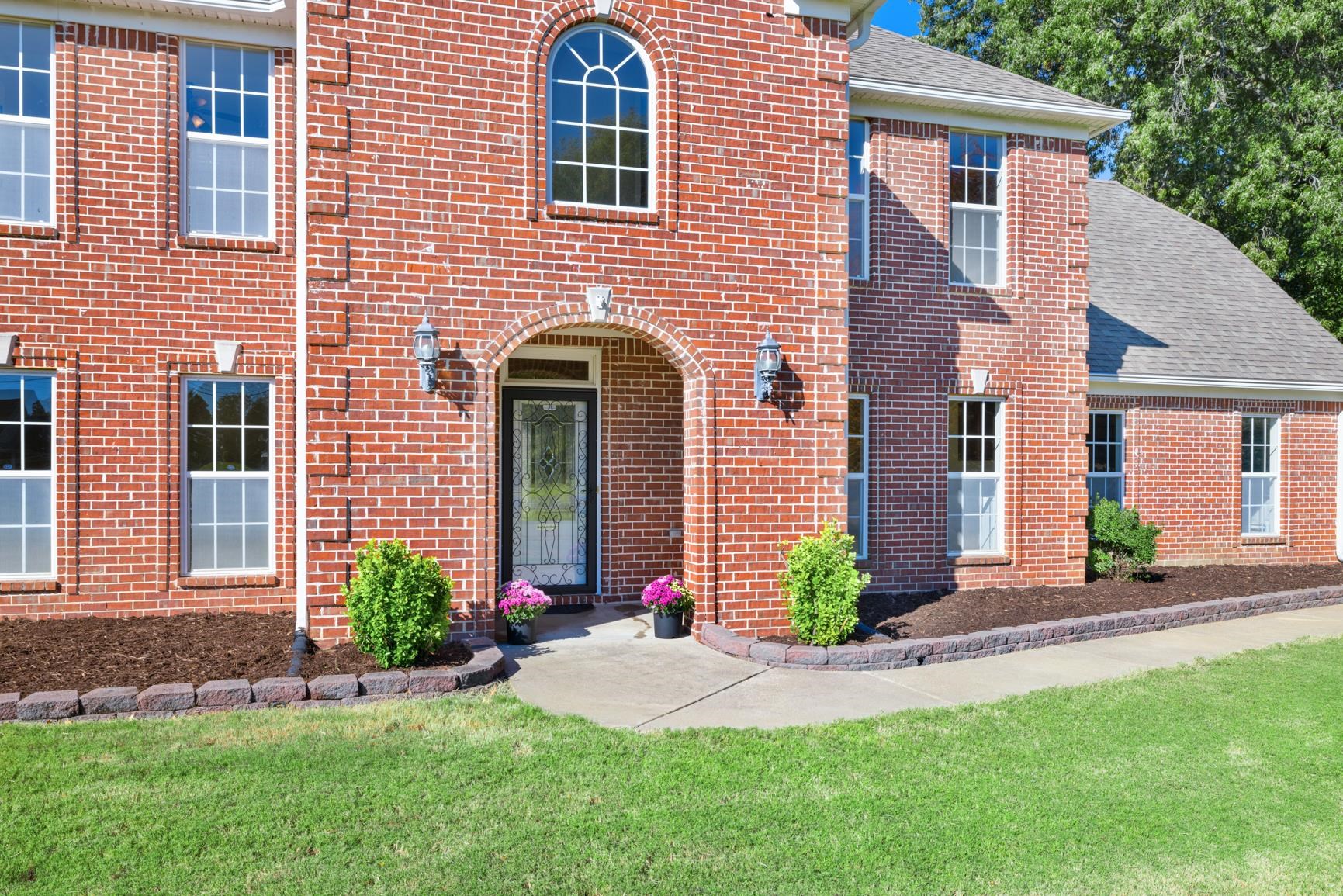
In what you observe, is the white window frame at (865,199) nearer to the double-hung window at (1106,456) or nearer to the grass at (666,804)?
the double-hung window at (1106,456)

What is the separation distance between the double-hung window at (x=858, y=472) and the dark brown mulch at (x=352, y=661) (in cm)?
540

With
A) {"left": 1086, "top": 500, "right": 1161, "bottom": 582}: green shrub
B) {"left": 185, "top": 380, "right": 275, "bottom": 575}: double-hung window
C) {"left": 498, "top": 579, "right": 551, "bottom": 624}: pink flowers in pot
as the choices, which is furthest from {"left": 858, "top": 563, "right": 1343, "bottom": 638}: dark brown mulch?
{"left": 185, "top": 380, "right": 275, "bottom": 575}: double-hung window

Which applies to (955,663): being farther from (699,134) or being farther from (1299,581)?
(1299,581)

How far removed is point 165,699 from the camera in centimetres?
623

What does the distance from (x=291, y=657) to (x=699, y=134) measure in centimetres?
575

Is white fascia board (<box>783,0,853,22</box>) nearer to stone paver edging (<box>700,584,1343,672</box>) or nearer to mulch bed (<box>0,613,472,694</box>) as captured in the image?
stone paver edging (<box>700,584,1343,672</box>)

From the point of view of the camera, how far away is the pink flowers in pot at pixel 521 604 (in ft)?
27.7

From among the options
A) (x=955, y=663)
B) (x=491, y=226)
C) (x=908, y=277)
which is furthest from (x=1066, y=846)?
(x=908, y=277)

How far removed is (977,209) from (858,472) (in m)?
3.74

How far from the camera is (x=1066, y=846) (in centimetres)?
449

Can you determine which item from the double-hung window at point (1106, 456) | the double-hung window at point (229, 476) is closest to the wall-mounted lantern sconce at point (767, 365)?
the double-hung window at point (229, 476)

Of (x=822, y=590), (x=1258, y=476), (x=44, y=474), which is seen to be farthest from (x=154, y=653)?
(x=1258, y=476)

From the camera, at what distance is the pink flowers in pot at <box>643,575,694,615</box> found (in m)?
8.77

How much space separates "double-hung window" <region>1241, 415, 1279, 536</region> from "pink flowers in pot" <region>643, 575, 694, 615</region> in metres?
10.7
